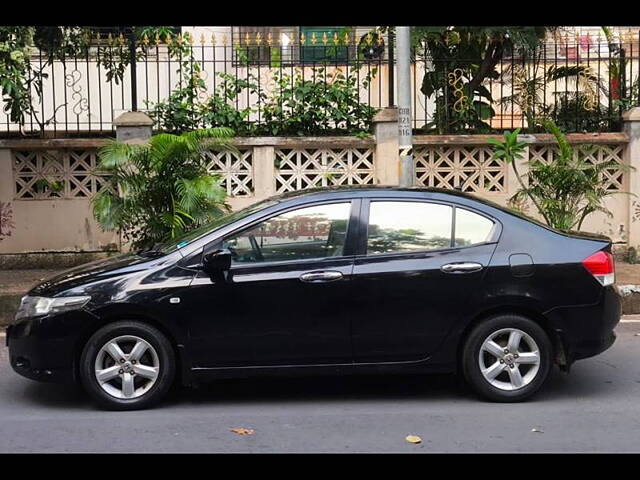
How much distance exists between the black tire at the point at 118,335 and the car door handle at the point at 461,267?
6.48 feet

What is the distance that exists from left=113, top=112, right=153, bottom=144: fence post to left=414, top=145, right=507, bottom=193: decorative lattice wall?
131 inches

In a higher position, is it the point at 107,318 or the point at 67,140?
the point at 67,140

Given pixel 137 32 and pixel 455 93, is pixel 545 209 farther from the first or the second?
pixel 137 32

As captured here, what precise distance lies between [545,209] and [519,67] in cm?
261

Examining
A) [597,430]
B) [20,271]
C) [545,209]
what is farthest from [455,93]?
[597,430]

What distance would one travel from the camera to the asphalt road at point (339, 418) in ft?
18.3

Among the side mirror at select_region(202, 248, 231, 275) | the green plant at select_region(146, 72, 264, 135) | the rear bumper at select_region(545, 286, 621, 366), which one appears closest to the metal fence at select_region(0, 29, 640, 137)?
the green plant at select_region(146, 72, 264, 135)

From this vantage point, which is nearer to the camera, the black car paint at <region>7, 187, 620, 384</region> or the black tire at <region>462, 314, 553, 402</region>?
the black car paint at <region>7, 187, 620, 384</region>

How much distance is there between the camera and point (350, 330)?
6254 millimetres

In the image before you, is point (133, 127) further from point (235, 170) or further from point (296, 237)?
point (296, 237)

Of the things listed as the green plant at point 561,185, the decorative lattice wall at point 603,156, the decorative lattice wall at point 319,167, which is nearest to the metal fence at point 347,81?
the decorative lattice wall at point 603,156

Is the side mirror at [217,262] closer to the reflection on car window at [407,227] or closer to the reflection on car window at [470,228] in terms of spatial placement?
the reflection on car window at [407,227]

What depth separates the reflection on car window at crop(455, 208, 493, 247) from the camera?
6457mm

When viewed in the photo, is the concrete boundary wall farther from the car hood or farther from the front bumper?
the front bumper
